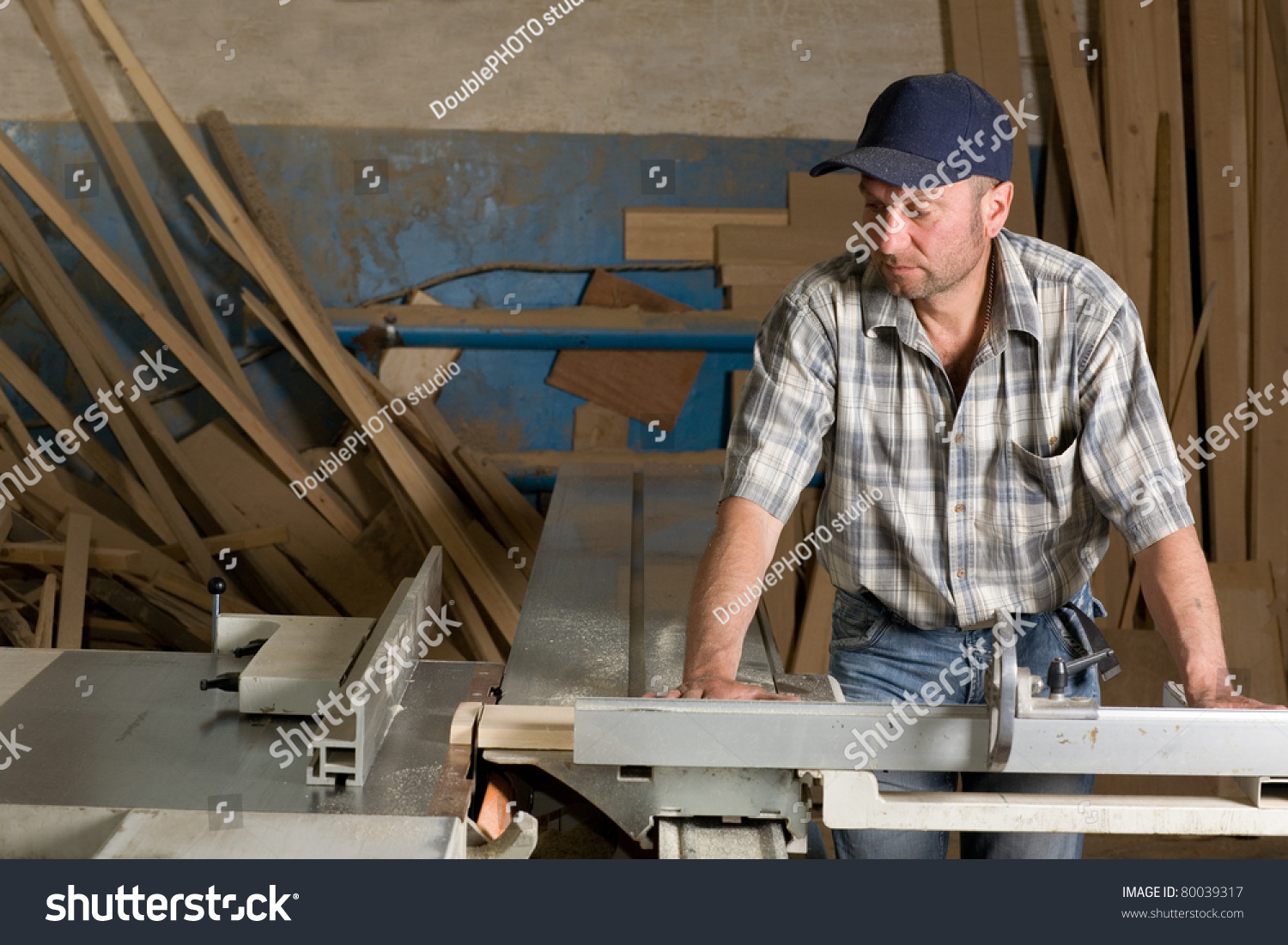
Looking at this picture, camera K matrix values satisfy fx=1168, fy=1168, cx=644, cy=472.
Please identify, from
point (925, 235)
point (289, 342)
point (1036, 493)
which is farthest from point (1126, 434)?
point (289, 342)

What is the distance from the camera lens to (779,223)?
359 centimetres

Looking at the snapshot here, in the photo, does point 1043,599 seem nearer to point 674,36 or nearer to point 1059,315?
point 1059,315

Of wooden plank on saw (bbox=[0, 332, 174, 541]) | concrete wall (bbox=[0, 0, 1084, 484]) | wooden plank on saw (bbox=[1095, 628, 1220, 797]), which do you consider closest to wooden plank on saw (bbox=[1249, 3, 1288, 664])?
wooden plank on saw (bbox=[1095, 628, 1220, 797])

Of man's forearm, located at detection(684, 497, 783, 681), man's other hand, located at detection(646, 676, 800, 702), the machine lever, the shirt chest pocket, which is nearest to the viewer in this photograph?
the machine lever

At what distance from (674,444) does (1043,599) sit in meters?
2.07

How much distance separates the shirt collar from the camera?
62.4 inches

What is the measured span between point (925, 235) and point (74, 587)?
241 cm

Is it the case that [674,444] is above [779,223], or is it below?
below

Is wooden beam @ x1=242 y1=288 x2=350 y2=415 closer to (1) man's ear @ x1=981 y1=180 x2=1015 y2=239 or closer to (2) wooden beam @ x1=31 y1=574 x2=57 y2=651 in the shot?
(2) wooden beam @ x1=31 y1=574 x2=57 y2=651

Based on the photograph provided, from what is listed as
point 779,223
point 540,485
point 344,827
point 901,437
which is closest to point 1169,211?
point 779,223

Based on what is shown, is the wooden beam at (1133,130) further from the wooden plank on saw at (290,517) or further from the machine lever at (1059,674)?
the machine lever at (1059,674)

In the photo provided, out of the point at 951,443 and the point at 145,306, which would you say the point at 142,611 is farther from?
the point at 951,443

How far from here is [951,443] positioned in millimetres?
1645

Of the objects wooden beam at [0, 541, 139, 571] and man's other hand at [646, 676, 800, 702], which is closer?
man's other hand at [646, 676, 800, 702]
